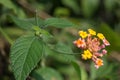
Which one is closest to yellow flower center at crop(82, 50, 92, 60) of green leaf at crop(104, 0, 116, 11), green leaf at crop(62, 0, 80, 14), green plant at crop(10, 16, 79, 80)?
green plant at crop(10, 16, 79, 80)

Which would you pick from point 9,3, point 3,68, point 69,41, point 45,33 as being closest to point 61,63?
point 69,41

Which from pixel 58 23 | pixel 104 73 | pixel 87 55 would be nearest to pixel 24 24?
pixel 58 23

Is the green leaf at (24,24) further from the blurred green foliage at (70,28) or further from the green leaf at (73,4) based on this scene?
the green leaf at (73,4)

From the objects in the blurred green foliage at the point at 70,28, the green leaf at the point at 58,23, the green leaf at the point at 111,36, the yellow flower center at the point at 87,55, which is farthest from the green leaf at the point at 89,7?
the yellow flower center at the point at 87,55

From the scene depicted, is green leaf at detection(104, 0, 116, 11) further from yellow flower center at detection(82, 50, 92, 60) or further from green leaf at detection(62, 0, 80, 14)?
yellow flower center at detection(82, 50, 92, 60)

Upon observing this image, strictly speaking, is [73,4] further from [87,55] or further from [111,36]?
[87,55]

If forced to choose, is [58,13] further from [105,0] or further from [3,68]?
[3,68]
